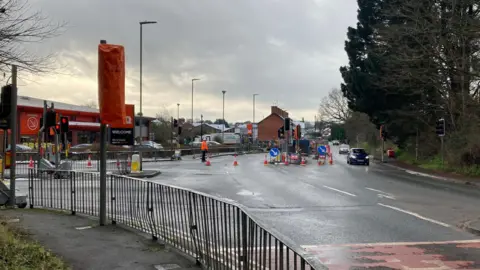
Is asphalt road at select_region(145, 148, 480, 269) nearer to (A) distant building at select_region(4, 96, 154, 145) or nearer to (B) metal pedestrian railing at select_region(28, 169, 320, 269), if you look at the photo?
(B) metal pedestrian railing at select_region(28, 169, 320, 269)

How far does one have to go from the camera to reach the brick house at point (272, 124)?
433ft

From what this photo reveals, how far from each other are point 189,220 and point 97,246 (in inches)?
62.4

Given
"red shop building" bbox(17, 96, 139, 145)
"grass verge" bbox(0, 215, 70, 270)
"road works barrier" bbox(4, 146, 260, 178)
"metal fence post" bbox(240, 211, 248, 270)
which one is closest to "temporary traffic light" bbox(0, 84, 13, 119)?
"grass verge" bbox(0, 215, 70, 270)

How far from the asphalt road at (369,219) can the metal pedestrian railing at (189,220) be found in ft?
1.76

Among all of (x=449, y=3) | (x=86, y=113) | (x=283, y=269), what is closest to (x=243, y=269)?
(x=283, y=269)

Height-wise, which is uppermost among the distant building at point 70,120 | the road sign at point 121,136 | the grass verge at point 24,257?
the distant building at point 70,120

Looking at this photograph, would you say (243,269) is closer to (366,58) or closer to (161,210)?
(161,210)

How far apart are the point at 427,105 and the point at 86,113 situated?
177ft

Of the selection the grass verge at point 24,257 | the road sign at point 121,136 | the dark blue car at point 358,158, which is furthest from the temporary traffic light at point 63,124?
the dark blue car at point 358,158

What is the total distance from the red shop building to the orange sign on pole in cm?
4729

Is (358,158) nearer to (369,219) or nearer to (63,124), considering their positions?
(63,124)

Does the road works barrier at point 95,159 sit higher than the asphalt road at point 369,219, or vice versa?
the road works barrier at point 95,159

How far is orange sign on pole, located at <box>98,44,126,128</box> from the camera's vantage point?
345 inches

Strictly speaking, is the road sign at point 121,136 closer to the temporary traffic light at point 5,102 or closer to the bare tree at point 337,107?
the temporary traffic light at point 5,102
